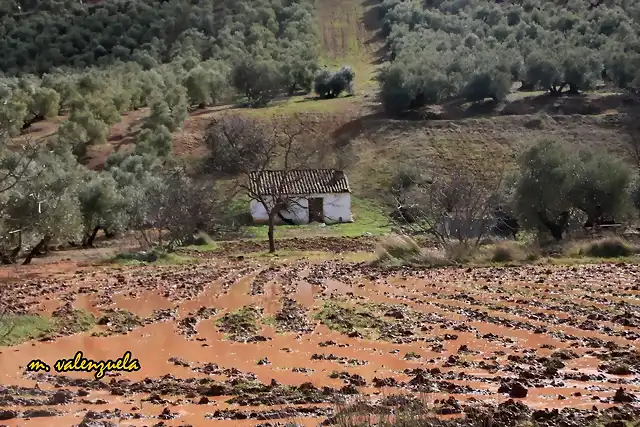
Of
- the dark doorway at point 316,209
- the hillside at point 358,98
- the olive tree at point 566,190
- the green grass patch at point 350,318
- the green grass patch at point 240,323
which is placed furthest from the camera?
the hillside at point 358,98

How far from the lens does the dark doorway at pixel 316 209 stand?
5281 centimetres

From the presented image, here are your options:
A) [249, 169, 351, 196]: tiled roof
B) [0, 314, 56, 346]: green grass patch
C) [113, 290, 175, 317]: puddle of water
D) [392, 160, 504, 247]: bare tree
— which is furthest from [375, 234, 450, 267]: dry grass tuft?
[249, 169, 351, 196]: tiled roof

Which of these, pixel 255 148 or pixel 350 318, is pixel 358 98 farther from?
pixel 350 318

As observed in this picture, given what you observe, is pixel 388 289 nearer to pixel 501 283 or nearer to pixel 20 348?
pixel 501 283

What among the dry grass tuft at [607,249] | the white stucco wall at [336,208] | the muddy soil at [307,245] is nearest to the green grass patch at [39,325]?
the dry grass tuft at [607,249]

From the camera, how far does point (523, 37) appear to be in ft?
284

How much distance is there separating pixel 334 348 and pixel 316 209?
39.5m

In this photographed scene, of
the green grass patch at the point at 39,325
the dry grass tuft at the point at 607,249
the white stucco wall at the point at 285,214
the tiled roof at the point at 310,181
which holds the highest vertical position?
the tiled roof at the point at 310,181

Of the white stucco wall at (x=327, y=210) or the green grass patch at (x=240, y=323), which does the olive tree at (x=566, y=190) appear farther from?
the green grass patch at (x=240, y=323)

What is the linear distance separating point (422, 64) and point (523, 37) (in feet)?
75.0

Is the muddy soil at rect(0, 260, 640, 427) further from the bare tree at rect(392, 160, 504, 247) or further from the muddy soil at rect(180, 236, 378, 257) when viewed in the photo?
the muddy soil at rect(180, 236, 378, 257)

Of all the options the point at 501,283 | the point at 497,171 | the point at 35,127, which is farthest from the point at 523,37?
the point at 501,283

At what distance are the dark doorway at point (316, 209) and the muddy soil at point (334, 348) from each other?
27.3 meters

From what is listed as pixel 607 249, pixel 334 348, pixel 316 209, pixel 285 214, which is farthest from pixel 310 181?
pixel 334 348
